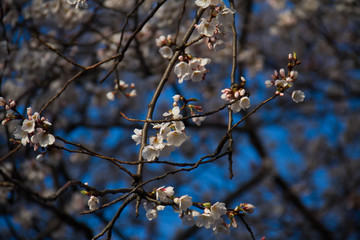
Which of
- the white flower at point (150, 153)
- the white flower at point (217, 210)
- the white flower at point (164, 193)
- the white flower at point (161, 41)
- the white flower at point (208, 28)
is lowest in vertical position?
the white flower at point (217, 210)

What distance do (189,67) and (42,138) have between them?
95 centimetres

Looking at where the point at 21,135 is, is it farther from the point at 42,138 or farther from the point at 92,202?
the point at 92,202

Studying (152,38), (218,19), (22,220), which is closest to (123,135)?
(22,220)

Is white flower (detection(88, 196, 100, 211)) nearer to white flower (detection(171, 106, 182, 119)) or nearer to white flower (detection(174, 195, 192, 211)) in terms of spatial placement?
white flower (detection(174, 195, 192, 211))

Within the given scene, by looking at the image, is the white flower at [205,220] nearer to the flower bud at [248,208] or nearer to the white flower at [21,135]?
the flower bud at [248,208]

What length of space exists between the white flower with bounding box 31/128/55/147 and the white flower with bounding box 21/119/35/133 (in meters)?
0.03

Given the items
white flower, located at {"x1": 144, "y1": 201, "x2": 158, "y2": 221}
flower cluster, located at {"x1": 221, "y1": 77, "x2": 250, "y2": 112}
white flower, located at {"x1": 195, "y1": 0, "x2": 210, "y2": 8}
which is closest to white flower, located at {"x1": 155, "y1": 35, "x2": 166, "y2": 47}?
white flower, located at {"x1": 195, "y1": 0, "x2": 210, "y2": 8}

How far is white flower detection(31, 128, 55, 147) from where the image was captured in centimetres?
206

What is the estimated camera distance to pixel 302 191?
8.45 metres

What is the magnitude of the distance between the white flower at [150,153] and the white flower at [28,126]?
610mm

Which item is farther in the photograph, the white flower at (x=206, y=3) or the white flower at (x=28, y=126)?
the white flower at (x=206, y=3)

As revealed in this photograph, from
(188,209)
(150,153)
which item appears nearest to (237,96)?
(150,153)

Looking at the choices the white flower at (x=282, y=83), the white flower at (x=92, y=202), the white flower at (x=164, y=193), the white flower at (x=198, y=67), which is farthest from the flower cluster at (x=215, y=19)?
the white flower at (x=92, y=202)

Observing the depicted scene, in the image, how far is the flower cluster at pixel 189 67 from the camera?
2.34 metres
